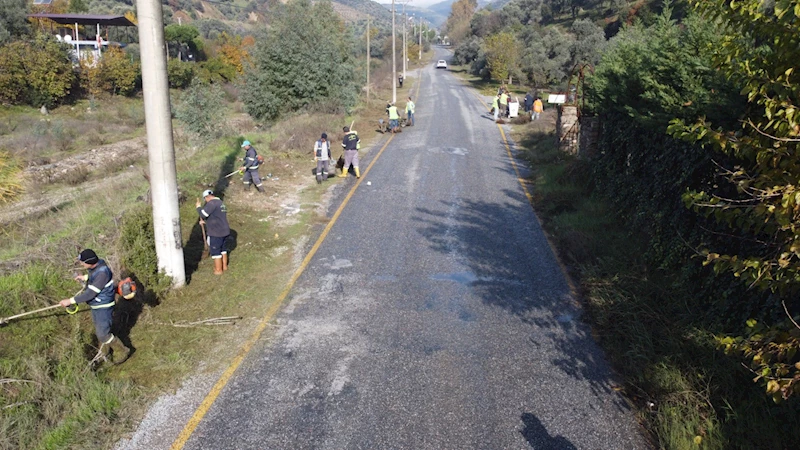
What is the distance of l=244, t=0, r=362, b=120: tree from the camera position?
100 ft

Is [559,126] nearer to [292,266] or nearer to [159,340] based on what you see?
[292,266]

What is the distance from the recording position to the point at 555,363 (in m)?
7.25

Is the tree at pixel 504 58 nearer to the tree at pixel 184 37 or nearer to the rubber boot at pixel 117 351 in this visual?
the tree at pixel 184 37

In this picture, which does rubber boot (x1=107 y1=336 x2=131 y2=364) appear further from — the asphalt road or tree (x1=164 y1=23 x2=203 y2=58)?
tree (x1=164 y1=23 x2=203 y2=58)

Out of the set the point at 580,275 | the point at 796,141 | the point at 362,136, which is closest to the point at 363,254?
the point at 580,275

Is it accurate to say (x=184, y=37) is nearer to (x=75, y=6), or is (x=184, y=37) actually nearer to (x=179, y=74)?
(x=179, y=74)

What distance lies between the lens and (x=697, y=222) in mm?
8336

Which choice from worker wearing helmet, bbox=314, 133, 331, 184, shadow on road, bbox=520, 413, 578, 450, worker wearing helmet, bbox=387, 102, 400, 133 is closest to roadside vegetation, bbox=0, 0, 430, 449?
worker wearing helmet, bbox=314, 133, 331, 184

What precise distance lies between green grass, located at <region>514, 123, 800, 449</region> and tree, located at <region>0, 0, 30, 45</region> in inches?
2260

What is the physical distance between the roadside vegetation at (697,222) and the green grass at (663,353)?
0.02m

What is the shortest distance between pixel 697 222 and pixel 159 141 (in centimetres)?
784

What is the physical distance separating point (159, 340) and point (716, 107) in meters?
8.07

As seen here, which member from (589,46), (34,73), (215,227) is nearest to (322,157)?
(215,227)

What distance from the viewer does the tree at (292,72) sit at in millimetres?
30516
